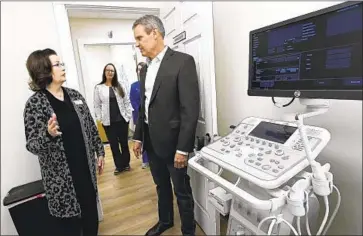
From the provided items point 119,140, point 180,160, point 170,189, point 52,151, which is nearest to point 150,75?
point 180,160

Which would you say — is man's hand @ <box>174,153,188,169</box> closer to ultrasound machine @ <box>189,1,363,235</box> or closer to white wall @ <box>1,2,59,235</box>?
ultrasound machine @ <box>189,1,363,235</box>

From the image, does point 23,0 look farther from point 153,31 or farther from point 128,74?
point 128,74

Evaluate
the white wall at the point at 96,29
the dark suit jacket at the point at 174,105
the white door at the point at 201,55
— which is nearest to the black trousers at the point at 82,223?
the dark suit jacket at the point at 174,105

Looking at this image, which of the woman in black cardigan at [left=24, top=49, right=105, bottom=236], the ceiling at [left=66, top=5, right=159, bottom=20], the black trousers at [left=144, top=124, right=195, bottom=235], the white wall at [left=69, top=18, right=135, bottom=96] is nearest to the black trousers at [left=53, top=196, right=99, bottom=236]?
the woman in black cardigan at [left=24, top=49, right=105, bottom=236]

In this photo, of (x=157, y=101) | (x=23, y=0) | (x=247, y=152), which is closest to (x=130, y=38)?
(x=23, y=0)

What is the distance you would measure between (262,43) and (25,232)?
1.41m

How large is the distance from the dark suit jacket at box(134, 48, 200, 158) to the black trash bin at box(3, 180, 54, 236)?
665 mm

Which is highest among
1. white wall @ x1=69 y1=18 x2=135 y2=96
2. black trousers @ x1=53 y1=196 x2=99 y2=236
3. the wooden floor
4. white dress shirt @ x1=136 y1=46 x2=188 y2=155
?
white wall @ x1=69 y1=18 x2=135 y2=96

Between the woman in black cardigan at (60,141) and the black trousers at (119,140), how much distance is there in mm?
815

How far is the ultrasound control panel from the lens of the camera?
51 cm

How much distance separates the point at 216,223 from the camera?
1173mm

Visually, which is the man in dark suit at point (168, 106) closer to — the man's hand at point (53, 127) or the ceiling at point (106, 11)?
the man's hand at point (53, 127)

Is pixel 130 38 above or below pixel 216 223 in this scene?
above

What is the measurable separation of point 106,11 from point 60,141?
1.08 m
